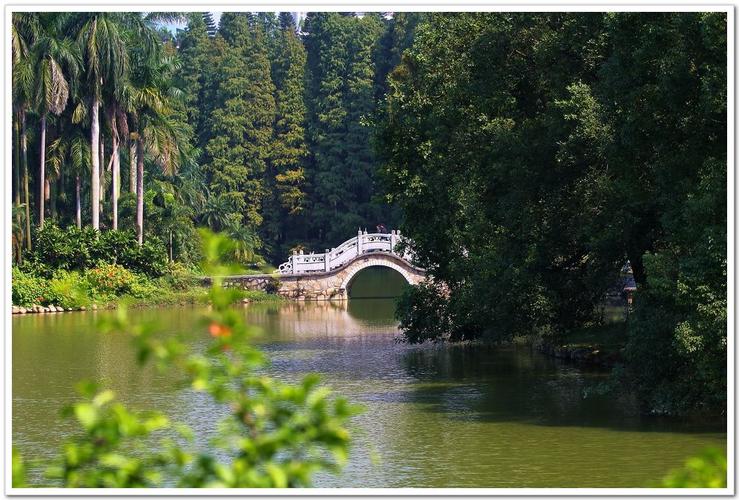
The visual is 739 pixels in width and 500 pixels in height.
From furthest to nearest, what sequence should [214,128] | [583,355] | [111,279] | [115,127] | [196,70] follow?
[196,70] → [214,128] → [115,127] → [111,279] → [583,355]

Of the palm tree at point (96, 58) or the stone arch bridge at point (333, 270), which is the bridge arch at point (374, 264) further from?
the palm tree at point (96, 58)

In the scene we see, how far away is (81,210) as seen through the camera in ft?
112

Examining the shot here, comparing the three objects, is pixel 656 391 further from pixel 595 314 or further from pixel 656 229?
pixel 595 314

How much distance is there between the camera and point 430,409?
13586mm

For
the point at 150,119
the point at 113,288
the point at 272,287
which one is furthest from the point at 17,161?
the point at 272,287

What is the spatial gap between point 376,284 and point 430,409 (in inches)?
1082

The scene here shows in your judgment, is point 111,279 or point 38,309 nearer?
point 38,309

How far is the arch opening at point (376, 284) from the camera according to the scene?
35.5 metres

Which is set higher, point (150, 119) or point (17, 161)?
point (150, 119)

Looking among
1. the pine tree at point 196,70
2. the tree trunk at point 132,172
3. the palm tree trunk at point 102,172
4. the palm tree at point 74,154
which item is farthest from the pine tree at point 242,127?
the palm tree at point 74,154

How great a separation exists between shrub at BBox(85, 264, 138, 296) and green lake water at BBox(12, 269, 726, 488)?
5.35 meters

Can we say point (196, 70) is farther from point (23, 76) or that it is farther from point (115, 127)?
point (23, 76)

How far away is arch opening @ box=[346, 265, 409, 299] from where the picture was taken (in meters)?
35.5
